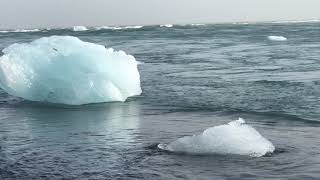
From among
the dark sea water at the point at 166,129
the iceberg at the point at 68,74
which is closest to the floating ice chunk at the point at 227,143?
the dark sea water at the point at 166,129

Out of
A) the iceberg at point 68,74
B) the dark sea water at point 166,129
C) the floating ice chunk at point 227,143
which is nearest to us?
the dark sea water at point 166,129

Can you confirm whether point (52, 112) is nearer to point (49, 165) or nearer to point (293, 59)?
point (49, 165)

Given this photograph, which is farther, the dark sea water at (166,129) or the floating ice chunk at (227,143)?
the floating ice chunk at (227,143)

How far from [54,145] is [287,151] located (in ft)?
12.6

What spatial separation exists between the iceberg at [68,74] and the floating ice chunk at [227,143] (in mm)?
5702

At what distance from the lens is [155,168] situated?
8141 millimetres

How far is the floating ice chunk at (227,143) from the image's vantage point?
870cm

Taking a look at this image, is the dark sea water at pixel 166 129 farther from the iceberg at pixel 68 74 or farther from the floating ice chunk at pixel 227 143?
the iceberg at pixel 68 74

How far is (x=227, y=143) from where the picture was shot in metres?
8.76

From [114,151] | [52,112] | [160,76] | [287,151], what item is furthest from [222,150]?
[160,76]

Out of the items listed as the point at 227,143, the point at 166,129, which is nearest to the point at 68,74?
the point at 166,129

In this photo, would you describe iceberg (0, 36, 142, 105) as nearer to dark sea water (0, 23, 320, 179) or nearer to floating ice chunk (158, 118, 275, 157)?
dark sea water (0, 23, 320, 179)

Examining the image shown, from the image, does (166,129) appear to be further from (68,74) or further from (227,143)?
(68,74)

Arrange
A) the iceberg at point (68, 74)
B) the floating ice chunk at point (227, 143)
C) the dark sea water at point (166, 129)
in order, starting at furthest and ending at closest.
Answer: the iceberg at point (68, 74), the floating ice chunk at point (227, 143), the dark sea water at point (166, 129)
